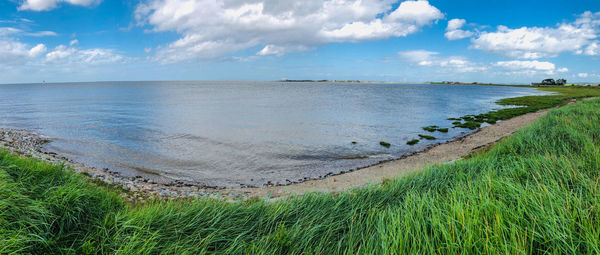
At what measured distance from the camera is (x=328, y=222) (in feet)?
12.7

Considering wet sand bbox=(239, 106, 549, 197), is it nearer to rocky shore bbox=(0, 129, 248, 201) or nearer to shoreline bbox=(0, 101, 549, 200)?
shoreline bbox=(0, 101, 549, 200)

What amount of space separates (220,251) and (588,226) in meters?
3.99

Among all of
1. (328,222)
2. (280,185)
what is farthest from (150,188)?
(328,222)

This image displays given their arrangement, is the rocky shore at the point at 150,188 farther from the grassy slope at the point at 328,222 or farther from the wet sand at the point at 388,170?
the grassy slope at the point at 328,222

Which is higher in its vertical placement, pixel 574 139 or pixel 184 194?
pixel 574 139

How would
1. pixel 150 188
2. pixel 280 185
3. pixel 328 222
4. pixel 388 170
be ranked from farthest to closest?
1. pixel 388 170
2. pixel 280 185
3. pixel 150 188
4. pixel 328 222

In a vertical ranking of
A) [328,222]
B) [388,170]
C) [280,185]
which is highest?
[328,222]

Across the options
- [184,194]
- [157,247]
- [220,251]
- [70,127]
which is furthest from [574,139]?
[70,127]

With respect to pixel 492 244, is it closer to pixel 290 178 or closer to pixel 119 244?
pixel 119 244

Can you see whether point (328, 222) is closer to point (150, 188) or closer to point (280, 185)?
point (280, 185)

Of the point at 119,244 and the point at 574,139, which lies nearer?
the point at 119,244

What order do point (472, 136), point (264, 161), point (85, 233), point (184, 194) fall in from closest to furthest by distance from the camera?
point (85, 233), point (184, 194), point (264, 161), point (472, 136)

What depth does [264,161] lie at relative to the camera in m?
17.4

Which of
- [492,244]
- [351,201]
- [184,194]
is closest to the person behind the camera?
[492,244]
